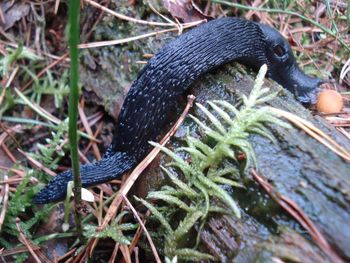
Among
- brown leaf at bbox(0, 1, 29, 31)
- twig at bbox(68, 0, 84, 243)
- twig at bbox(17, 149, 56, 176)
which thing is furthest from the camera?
brown leaf at bbox(0, 1, 29, 31)

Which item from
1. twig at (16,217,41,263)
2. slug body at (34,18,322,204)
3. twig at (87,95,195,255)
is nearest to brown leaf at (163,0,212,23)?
slug body at (34,18,322,204)

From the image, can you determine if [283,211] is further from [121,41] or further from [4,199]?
[121,41]

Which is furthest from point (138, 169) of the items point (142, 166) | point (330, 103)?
point (330, 103)

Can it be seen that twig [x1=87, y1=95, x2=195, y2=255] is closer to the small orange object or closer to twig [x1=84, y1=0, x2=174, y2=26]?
twig [x1=84, y1=0, x2=174, y2=26]

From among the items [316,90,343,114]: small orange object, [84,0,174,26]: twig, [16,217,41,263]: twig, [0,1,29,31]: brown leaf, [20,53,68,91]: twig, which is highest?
[0,1,29,31]: brown leaf

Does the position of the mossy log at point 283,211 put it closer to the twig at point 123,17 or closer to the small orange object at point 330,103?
the small orange object at point 330,103

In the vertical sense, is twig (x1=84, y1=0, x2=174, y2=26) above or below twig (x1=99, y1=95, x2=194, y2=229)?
above

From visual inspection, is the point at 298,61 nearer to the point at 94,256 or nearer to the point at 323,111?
the point at 323,111
